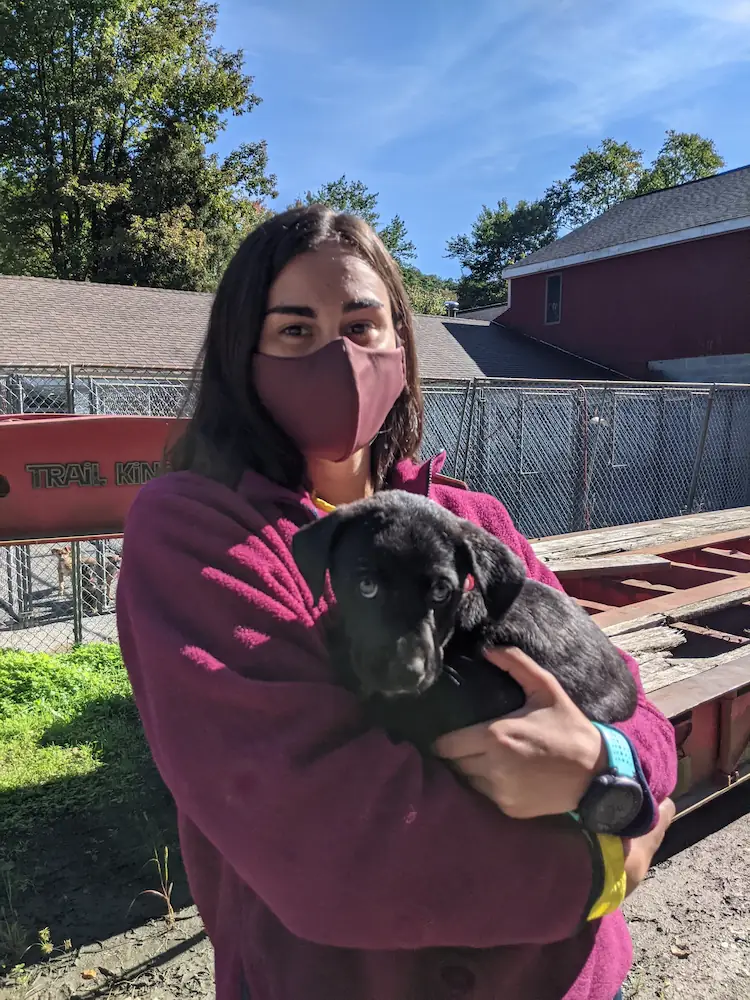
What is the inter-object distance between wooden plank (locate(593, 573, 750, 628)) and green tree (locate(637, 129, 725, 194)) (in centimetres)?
5394

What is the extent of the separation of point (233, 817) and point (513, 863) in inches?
19.2

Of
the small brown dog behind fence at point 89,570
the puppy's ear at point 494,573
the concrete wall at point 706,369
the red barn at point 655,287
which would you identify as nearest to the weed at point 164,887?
the puppy's ear at point 494,573

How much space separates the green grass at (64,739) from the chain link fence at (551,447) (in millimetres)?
1972

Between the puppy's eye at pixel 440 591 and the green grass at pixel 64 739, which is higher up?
the puppy's eye at pixel 440 591

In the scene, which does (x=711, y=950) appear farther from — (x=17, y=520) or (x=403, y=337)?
(x=17, y=520)

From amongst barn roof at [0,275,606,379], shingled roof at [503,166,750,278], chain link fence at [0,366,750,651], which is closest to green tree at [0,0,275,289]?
barn roof at [0,275,606,379]

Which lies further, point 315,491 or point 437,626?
point 315,491

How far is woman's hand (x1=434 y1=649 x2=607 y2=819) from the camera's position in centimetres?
127

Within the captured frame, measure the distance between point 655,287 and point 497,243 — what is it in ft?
120

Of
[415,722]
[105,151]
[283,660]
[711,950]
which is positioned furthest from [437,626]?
Answer: [105,151]

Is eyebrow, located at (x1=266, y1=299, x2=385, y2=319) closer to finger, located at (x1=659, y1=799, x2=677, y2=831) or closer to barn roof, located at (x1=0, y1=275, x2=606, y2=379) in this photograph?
finger, located at (x1=659, y1=799, x2=677, y2=831)

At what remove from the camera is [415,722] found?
149cm

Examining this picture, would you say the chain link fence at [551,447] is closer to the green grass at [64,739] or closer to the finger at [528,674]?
the green grass at [64,739]

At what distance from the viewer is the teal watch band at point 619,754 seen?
1380 mm
